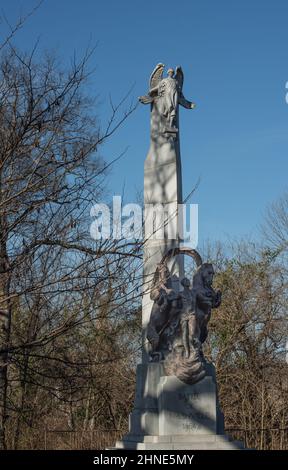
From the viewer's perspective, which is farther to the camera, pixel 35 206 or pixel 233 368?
pixel 233 368

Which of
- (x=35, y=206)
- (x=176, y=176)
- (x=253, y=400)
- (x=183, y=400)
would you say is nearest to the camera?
(x=35, y=206)

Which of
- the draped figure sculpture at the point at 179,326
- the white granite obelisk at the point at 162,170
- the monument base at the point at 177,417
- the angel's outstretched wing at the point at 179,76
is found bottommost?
the monument base at the point at 177,417

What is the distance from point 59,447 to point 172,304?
6.70 metres

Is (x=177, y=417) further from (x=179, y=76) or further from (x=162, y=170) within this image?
(x=179, y=76)

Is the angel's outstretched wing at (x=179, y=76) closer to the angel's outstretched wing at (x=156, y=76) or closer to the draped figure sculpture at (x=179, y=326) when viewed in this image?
the angel's outstretched wing at (x=156, y=76)

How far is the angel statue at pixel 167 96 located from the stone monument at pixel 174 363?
5.46 ft

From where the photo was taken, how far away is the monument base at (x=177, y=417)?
9.54 m

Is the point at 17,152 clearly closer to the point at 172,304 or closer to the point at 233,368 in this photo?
the point at 172,304

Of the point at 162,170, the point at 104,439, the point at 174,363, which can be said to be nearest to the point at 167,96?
the point at 162,170

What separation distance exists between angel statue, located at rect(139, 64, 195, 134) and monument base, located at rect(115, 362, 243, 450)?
4507 mm

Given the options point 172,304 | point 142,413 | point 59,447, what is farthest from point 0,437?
point 172,304

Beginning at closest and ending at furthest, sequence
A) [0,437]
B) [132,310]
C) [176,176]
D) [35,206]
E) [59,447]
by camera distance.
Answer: [35,206], [132,310], [176,176], [0,437], [59,447]

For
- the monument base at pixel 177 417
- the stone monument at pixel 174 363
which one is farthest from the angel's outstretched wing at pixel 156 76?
the monument base at pixel 177 417

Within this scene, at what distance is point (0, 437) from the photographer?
13523 millimetres
